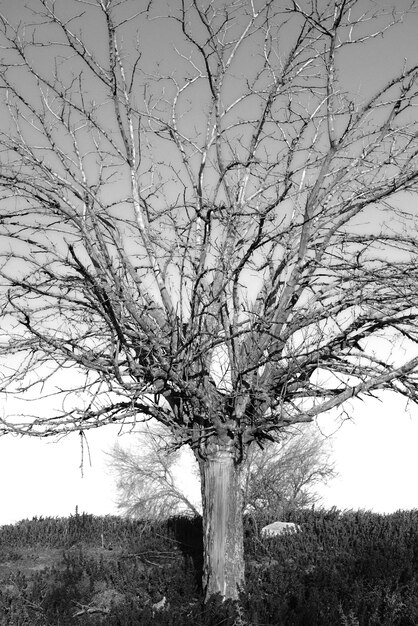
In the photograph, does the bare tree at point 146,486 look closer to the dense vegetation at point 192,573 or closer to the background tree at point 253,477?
the background tree at point 253,477

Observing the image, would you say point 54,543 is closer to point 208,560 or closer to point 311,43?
point 208,560

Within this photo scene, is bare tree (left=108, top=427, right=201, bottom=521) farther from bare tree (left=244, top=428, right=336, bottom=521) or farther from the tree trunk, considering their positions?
the tree trunk

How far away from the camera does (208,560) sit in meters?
8.16

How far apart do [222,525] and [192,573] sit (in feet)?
5.78

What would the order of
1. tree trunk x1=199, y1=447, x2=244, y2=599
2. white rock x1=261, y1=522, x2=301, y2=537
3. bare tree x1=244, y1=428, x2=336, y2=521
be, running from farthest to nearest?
bare tree x1=244, y1=428, x2=336, y2=521
white rock x1=261, y1=522, x2=301, y2=537
tree trunk x1=199, y1=447, x2=244, y2=599

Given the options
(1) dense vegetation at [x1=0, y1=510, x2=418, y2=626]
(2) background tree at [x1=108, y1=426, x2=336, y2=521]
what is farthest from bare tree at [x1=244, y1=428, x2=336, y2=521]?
(1) dense vegetation at [x1=0, y1=510, x2=418, y2=626]

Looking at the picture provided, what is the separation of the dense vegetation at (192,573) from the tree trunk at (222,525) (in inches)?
11.6

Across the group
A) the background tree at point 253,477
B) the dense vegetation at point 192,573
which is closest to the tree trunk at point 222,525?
the dense vegetation at point 192,573

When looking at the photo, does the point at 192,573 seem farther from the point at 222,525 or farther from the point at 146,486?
the point at 146,486

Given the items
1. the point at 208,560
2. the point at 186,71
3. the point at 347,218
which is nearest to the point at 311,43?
the point at 186,71

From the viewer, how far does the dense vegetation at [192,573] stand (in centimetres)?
681

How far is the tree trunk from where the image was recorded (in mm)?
7992

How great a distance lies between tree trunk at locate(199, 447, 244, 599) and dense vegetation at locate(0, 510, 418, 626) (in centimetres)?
30

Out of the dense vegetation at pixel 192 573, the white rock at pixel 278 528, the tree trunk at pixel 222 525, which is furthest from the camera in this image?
the white rock at pixel 278 528
